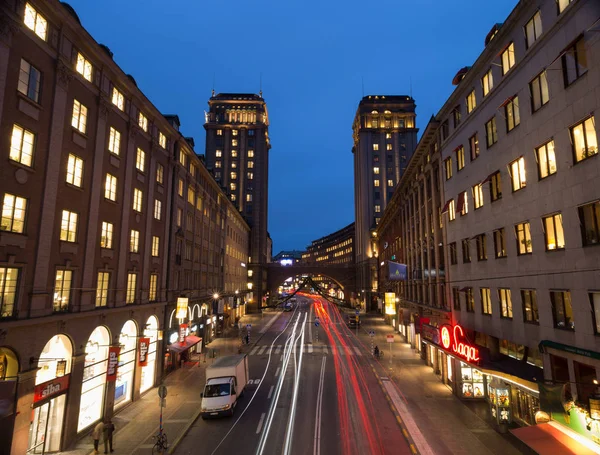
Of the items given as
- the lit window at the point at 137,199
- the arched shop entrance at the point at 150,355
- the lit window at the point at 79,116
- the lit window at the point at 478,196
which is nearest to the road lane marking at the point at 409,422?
the lit window at the point at 478,196

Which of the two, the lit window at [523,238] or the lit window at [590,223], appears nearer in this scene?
the lit window at [590,223]

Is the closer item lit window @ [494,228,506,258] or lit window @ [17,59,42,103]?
lit window @ [17,59,42,103]

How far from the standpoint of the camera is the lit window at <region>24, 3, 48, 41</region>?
17391 millimetres

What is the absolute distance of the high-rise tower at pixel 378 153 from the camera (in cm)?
10078

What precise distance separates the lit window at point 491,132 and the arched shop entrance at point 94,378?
27368mm

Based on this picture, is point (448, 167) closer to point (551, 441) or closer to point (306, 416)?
point (551, 441)

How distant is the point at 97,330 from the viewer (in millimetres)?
22406

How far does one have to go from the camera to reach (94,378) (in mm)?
21484

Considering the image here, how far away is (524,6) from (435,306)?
78.9ft

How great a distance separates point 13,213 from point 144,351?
14768mm

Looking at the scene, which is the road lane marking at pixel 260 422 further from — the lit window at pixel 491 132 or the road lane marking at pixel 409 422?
the lit window at pixel 491 132

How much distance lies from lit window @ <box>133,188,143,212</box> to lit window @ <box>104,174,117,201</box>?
2.73 metres

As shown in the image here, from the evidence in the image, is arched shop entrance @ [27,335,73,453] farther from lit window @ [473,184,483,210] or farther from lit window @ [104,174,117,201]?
lit window @ [473,184,483,210]

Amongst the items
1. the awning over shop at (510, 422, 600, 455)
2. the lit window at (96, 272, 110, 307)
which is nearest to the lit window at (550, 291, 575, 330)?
the awning over shop at (510, 422, 600, 455)
